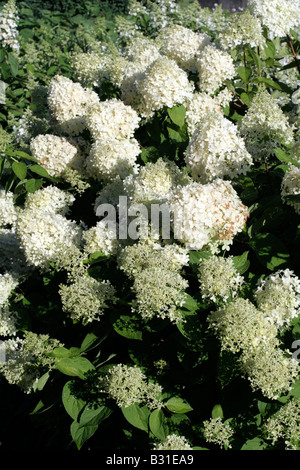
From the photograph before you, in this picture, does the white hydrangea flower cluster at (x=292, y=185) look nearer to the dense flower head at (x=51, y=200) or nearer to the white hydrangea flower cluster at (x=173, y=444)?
the white hydrangea flower cluster at (x=173, y=444)

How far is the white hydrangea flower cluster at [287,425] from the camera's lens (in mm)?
2049

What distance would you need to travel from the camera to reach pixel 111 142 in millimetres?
2982

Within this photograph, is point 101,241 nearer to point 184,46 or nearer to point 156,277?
point 156,277

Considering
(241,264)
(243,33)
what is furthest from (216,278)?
(243,33)

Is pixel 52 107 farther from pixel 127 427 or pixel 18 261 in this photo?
pixel 127 427

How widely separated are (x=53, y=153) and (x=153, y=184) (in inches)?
35.6

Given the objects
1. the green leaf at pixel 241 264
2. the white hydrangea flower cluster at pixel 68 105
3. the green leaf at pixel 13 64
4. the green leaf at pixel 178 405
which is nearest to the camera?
the green leaf at pixel 178 405

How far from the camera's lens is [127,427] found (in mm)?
2426

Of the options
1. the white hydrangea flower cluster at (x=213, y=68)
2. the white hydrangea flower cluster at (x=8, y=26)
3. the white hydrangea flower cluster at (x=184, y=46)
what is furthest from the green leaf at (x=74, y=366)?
the white hydrangea flower cluster at (x=8, y=26)

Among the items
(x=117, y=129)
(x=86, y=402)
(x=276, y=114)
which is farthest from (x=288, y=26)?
(x=86, y=402)

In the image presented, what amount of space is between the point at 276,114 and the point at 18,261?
1.79 meters

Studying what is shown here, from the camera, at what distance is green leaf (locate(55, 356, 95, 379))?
2.31 metres

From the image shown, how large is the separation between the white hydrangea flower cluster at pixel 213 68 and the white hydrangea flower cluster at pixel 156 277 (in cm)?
140

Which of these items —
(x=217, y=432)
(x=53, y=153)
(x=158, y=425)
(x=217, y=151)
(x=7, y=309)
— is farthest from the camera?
(x=53, y=153)
